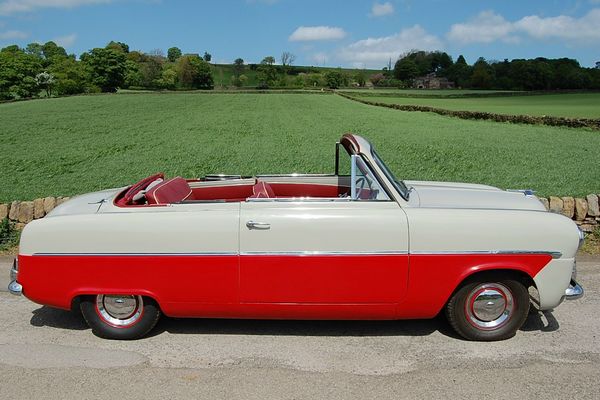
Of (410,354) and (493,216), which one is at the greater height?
(493,216)

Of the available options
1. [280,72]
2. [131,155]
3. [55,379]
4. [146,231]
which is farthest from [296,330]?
[280,72]

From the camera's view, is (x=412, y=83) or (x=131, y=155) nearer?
(x=131, y=155)

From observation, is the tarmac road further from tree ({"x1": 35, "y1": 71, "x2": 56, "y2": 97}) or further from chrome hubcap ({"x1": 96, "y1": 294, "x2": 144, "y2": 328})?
tree ({"x1": 35, "y1": 71, "x2": 56, "y2": 97})

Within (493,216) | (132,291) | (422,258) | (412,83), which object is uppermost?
(412,83)

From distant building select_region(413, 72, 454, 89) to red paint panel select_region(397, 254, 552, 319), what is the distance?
102752 millimetres

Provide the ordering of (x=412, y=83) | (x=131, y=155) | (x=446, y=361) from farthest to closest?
(x=412, y=83) < (x=131, y=155) < (x=446, y=361)

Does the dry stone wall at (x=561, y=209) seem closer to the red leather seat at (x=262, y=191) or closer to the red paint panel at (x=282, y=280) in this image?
the red paint panel at (x=282, y=280)

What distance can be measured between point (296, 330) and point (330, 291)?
63 cm

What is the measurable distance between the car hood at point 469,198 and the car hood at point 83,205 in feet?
8.19

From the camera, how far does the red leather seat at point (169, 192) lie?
12.5ft

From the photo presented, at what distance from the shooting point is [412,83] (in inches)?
4451

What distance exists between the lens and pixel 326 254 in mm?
3463

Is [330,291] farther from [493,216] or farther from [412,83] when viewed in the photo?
[412,83]

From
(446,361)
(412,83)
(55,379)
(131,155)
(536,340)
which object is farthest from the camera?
(412,83)
